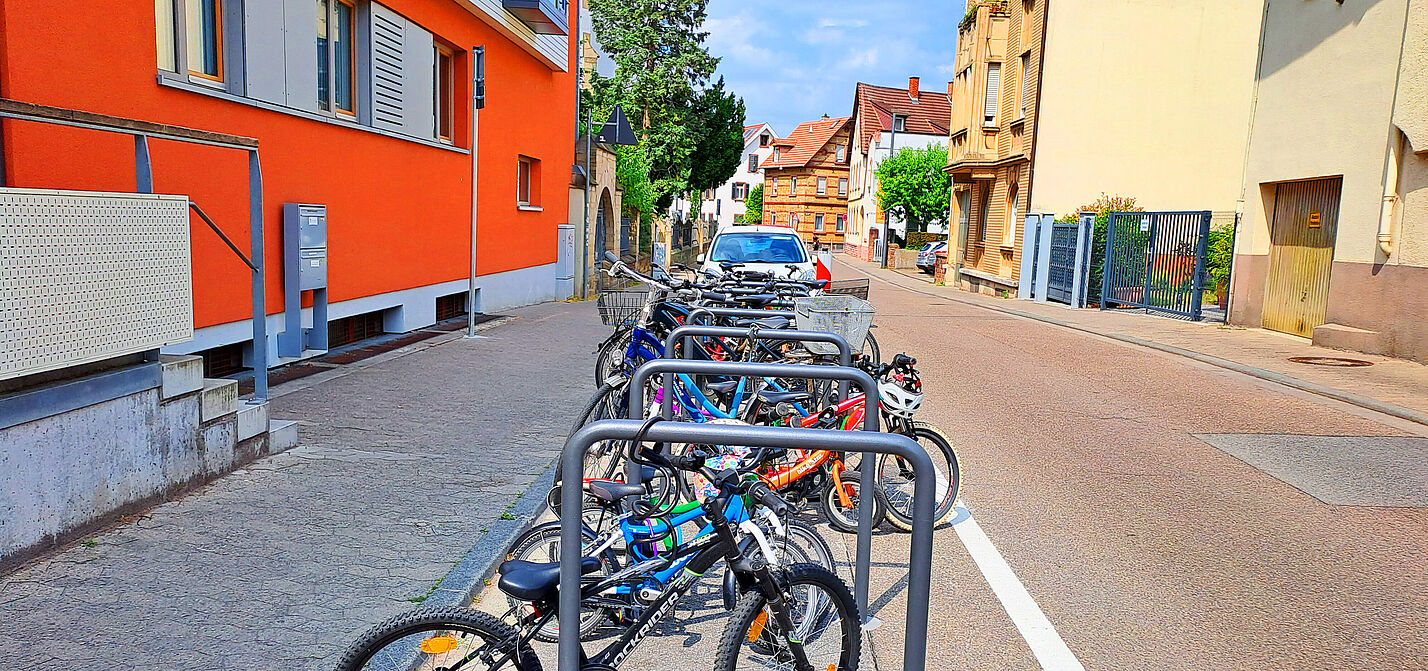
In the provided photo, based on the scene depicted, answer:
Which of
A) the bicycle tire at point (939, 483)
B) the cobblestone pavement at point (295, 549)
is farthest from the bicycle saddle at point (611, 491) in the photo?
the bicycle tire at point (939, 483)

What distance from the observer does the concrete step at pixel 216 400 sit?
209 inches

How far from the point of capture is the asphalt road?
4125mm

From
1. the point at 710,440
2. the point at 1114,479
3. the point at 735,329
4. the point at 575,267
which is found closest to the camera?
the point at 710,440

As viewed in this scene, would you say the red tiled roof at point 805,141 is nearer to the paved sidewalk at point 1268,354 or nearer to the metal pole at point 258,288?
the paved sidewalk at point 1268,354

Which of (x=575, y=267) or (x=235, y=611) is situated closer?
(x=235, y=611)

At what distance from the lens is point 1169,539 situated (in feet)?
18.1

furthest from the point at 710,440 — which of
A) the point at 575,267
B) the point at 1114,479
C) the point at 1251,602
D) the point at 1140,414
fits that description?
the point at 575,267

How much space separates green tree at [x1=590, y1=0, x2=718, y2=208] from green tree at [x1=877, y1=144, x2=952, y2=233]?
52.3ft

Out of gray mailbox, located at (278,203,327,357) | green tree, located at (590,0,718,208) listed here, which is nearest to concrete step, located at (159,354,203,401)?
gray mailbox, located at (278,203,327,357)

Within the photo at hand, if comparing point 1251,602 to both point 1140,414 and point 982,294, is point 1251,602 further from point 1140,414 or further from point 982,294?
point 982,294

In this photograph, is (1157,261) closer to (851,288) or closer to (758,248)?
(758,248)

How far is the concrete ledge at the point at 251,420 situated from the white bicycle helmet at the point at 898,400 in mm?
3557

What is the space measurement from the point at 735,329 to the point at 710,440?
2635 millimetres

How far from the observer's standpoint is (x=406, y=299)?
12.2m
